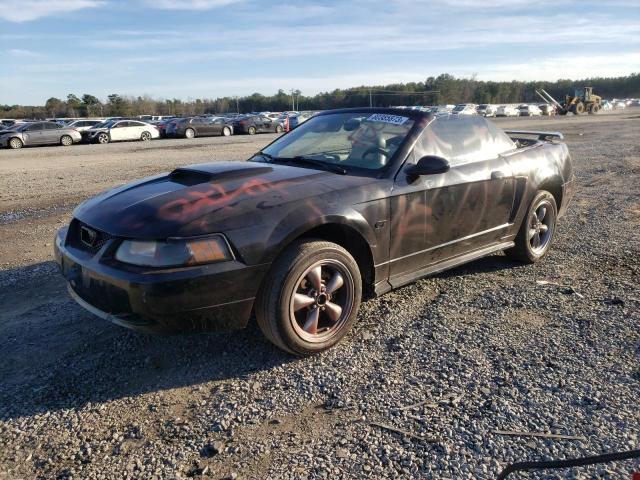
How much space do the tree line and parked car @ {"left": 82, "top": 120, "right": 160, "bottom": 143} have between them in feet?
147

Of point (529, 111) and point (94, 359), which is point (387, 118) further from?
point (529, 111)

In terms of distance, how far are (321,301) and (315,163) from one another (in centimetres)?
123

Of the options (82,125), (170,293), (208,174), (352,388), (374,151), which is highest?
(82,125)

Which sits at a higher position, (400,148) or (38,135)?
(400,148)

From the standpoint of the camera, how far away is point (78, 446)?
2551 millimetres

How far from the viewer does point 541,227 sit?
5.29m

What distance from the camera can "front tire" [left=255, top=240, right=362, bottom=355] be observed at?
10.3 feet

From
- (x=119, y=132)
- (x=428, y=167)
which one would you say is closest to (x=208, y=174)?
(x=428, y=167)

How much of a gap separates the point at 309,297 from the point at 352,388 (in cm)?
63

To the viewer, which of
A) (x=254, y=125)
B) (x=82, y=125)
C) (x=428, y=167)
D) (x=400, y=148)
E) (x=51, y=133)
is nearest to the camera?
(x=428, y=167)

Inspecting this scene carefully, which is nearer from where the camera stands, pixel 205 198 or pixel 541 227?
pixel 205 198

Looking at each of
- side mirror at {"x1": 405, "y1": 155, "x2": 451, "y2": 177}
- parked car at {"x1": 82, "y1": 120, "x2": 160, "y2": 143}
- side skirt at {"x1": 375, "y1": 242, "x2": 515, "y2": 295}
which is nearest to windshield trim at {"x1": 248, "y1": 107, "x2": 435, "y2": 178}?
side mirror at {"x1": 405, "y1": 155, "x2": 451, "y2": 177}

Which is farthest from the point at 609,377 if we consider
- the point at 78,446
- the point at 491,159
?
the point at 78,446

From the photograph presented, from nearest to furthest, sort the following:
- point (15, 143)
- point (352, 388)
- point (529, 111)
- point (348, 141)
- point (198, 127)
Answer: point (352, 388) → point (348, 141) → point (15, 143) → point (198, 127) → point (529, 111)
